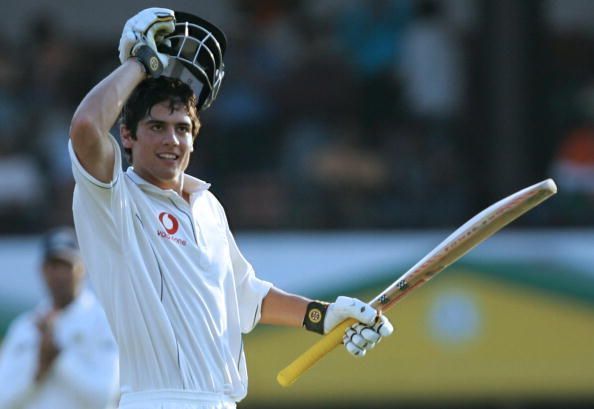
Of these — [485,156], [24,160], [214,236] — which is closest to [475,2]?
[485,156]

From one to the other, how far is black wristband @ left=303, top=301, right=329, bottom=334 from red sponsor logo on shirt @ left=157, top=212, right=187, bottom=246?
0.52m

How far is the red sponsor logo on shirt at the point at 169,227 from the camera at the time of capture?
4.30 metres

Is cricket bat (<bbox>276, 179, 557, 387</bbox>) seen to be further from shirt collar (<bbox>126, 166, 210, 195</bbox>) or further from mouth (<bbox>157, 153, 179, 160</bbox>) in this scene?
mouth (<bbox>157, 153, 179, 160</bbox>)

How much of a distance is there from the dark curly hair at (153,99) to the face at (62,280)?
281 cm

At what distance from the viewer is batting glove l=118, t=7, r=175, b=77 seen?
14.1ft

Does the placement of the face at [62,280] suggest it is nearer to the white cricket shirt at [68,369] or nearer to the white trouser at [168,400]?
the white cricket shirt at [68,369]

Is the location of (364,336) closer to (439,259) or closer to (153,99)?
(439,259)

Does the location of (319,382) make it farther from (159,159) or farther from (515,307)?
(159,159)

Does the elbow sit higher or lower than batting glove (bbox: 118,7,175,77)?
lower

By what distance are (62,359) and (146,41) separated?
297 centimetres

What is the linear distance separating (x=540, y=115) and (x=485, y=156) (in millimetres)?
450

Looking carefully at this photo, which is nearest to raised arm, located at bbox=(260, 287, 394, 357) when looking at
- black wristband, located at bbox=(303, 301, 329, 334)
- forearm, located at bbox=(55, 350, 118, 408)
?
black wristband, located at bbox=(303, 301, 329, 334)

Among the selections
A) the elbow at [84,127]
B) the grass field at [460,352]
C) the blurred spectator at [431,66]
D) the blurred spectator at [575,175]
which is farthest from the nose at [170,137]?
the blurred spectator at [431,66]

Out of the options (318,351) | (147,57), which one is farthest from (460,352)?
(147,57)
